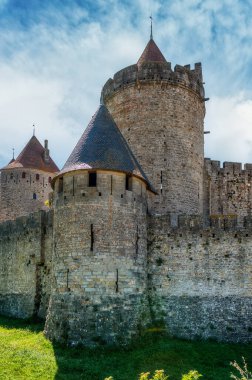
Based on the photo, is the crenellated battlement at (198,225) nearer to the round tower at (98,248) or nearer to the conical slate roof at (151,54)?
the round tower at (98,248)

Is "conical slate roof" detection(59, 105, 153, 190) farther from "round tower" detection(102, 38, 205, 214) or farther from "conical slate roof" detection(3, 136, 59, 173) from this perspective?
"conical slate roof" detection(3, 136, 59, 173)

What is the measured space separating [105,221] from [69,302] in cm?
317

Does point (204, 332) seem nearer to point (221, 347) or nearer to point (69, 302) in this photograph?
point (221, 347)

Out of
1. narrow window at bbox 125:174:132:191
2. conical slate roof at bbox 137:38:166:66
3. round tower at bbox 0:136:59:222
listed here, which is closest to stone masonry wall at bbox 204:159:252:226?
conical slate roof at bbox 137:38:166:66

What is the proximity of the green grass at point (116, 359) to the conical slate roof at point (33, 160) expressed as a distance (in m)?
24.5

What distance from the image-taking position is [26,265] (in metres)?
26.0

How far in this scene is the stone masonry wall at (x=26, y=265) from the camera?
24.8m

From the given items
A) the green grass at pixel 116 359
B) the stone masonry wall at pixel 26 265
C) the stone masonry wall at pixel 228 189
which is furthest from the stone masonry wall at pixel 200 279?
the stone masonry wall at pixel 228 189

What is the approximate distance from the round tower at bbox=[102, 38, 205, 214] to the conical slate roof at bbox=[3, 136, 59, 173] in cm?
1689

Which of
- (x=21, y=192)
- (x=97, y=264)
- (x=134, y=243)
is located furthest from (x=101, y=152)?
(x=21, y=192)

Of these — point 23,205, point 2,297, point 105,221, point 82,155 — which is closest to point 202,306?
point 105,221

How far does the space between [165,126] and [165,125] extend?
50mm

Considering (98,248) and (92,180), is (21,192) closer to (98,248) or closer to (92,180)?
(92,180)

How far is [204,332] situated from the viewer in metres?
21.6
